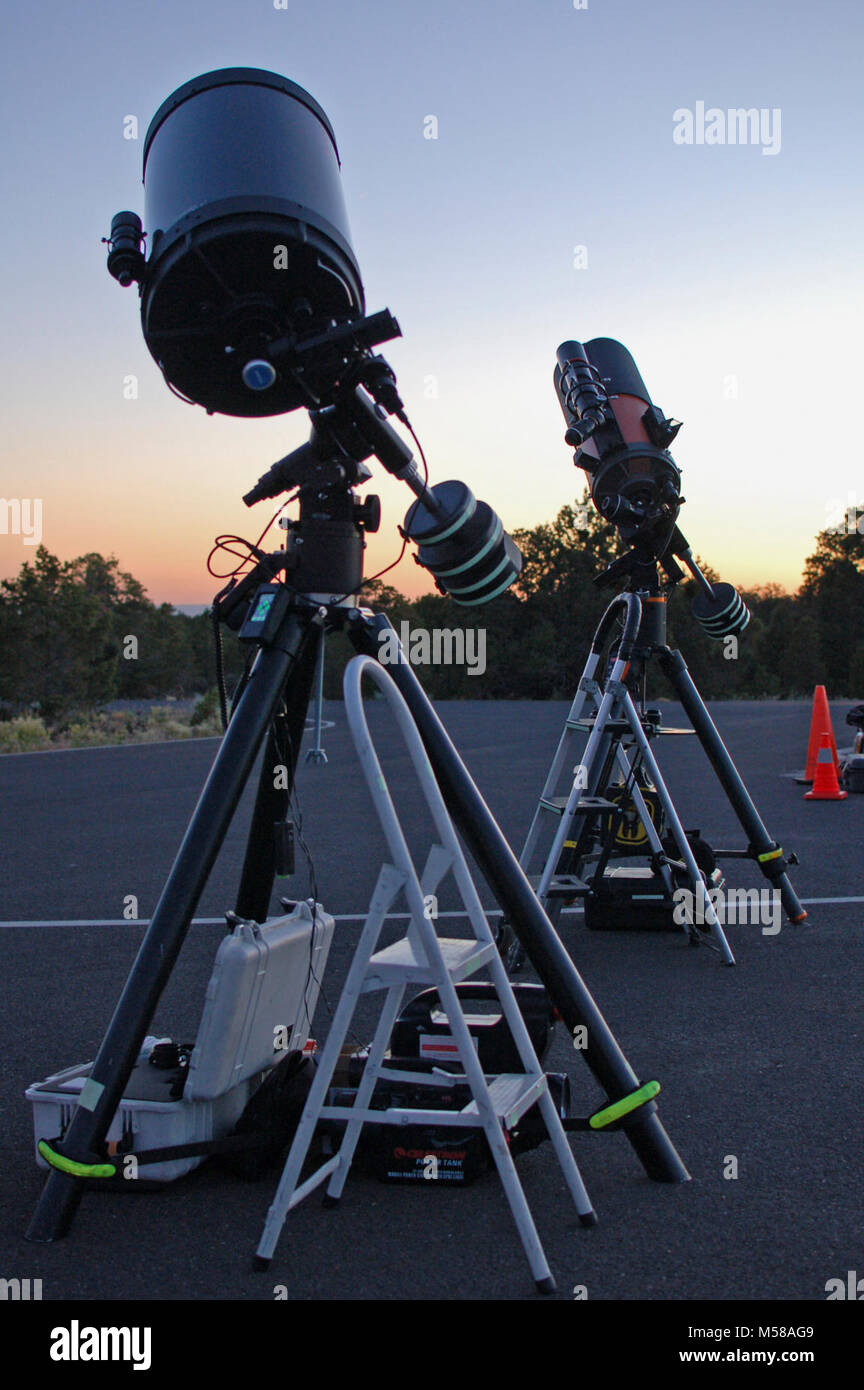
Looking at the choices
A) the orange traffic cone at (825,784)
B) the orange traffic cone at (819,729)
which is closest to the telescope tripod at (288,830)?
the orange traffic cone at (825,784)

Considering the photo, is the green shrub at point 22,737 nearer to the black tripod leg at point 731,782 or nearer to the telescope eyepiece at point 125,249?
the black tripod leg at point 731,782

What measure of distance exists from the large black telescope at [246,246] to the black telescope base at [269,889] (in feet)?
2.30

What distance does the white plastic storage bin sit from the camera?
301 centimetres

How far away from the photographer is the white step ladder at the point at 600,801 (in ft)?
17.3

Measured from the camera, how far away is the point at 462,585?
2.91 meters

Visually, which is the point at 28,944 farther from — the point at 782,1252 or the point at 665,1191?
the point at 782,1252

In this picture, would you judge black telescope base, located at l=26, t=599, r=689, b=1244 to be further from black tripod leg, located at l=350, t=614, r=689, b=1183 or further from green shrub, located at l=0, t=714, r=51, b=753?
green shrub, located at l=0, t=714, r=51, b=753

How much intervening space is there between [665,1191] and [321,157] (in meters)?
3.02

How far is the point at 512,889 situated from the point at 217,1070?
0.96 m

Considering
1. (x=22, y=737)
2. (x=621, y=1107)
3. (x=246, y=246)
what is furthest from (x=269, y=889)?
(x=22, y=737)

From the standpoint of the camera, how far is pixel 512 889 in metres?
2.90

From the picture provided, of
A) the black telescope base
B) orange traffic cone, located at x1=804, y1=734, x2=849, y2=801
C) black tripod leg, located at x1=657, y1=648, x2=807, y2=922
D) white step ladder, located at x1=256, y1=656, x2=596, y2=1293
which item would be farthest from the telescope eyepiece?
orange traffic cone, located at x1=804, y1=734, x2=849, y2=801

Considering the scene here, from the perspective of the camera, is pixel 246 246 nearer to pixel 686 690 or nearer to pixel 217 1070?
pixel 217 1070

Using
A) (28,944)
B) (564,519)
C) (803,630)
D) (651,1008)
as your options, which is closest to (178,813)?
(28,944)
